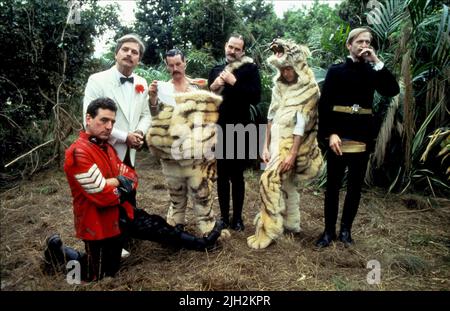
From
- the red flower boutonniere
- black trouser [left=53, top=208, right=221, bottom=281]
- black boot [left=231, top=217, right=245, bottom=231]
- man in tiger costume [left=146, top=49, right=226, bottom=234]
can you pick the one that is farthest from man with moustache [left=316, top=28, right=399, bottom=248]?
the red flower boutonniere

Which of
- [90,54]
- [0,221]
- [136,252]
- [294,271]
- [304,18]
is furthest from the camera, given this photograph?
[304,18]

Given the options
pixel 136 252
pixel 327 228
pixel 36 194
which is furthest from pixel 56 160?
pixel 327 228

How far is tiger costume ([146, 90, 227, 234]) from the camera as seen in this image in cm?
295

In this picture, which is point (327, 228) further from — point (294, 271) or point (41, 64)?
point (41, 64)

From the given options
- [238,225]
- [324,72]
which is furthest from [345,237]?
[324,72]

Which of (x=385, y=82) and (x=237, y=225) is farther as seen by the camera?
(x=237, y=225)

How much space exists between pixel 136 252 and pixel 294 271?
4.63 feet

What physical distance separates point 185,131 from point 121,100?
0.59 meters

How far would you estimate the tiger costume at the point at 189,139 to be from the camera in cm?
295

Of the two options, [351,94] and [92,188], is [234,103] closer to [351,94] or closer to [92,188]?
[351,94]

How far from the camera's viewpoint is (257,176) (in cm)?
623

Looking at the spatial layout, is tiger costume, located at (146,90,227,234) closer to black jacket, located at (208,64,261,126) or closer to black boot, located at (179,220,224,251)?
black boot, located at (179,220,224,251)

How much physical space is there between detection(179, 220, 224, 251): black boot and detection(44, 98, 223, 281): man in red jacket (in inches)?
16.5
